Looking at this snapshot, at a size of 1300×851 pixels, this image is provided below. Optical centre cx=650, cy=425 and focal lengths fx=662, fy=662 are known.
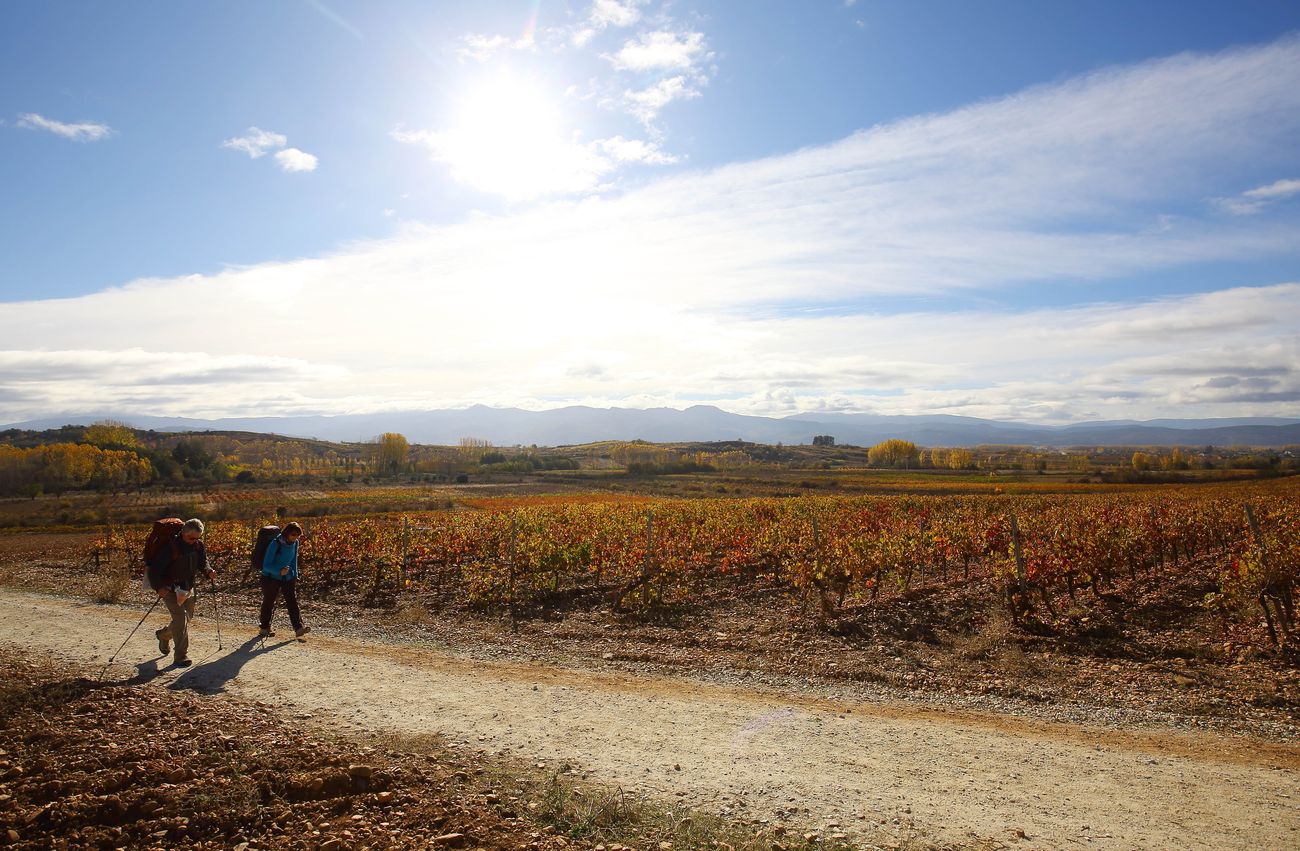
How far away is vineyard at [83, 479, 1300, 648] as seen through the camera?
13423mm

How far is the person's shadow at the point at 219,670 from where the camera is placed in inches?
362

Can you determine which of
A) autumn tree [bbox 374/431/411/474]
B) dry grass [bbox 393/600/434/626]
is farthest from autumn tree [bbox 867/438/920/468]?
dry grass [bbox 393/600/434/626]

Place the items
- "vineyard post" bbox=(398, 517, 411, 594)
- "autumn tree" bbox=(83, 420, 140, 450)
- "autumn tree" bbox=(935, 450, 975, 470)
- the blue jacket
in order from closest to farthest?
the blue jacket < "vineyard post" bbox=(398, 517, 411, 594) < "autumn tree" bbox=(83, 420, 140, 450) < "autumn tree" bbox=(935, 450, 975, 470)

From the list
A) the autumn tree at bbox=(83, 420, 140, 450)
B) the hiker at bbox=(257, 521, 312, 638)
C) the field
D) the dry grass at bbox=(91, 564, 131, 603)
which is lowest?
the dry grass at bbox=(91, 564, 131, 603)

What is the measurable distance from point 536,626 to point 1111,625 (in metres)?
11.4

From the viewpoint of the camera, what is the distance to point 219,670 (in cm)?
999

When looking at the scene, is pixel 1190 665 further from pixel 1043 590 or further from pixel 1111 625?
pixel 1043 590

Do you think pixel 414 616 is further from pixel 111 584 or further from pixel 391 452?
pixel 391 452

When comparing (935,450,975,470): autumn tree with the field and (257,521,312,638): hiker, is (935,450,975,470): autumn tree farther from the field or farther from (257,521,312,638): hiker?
(257,521,312,638): hiker

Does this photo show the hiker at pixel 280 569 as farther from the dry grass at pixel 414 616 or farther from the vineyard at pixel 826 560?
the vineyard at pixel 826 560

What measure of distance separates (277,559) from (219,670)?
2.41 metres

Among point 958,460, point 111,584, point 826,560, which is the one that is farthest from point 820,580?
point 958,460

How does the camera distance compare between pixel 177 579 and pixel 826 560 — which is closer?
pixel 177 579

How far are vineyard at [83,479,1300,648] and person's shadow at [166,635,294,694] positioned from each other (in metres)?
5.51
